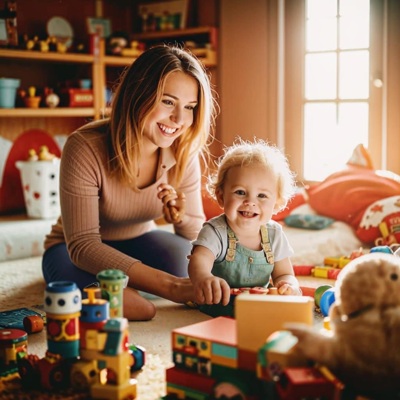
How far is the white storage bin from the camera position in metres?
3.12

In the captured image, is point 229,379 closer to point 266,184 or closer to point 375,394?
point 375,394

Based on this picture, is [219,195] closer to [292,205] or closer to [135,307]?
[135,307]

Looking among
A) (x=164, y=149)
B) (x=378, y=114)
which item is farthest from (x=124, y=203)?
(x=378, y=114)

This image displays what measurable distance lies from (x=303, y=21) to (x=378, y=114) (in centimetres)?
61

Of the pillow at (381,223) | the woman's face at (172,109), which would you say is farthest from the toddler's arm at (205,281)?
the pillow at (381,223)

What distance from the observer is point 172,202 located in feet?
6.66

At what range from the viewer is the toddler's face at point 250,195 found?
168 centimetres

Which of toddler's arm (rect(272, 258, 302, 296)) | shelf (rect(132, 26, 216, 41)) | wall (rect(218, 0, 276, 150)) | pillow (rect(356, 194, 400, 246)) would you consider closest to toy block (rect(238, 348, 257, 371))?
toddler's arm (rect(272, 258, 302, 296))

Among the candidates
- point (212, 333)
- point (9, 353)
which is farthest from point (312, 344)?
point (9, 353)

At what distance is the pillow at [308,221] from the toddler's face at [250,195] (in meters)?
1.10

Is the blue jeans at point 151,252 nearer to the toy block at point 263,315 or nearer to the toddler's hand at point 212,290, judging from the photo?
the toddler's hand at point 212,290

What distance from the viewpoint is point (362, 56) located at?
3240mm

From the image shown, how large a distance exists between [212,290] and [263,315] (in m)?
0.41

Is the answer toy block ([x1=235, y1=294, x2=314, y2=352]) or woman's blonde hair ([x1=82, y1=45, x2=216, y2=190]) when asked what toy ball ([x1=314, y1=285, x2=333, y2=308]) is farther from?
toy block ([x1=235, y1=294, x2=314, y2=352])
